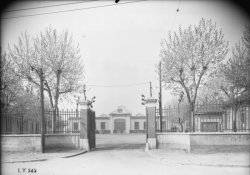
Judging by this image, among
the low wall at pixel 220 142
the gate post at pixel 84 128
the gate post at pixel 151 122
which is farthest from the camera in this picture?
the gate post at pixel 84 128

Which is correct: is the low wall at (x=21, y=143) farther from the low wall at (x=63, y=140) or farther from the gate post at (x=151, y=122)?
the gate post at (x=151, y=122)

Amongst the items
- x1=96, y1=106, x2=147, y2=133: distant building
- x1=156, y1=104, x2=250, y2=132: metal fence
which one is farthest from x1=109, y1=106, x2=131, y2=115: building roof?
x1=156, y1=104, x2=250, y2=132: metal fence

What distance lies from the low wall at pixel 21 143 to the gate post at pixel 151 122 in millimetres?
6696

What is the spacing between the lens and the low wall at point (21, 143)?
16.7 meters

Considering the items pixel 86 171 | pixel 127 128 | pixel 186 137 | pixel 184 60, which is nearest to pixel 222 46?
pixel 184 60

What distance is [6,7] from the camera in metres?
12.5

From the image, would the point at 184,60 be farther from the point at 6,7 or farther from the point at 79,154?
the point at 6,7

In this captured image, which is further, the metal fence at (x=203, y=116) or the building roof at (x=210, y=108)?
the metal fence at (x=203, y=116)

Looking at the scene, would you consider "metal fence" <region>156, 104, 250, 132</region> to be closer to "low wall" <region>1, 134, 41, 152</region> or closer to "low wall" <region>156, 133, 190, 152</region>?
"low wall" <region>156, 133, 190, 152</region>

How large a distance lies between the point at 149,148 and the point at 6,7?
36.7ft

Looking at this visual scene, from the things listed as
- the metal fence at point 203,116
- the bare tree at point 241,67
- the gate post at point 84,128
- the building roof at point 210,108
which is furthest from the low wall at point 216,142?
the gate post at point 84,128

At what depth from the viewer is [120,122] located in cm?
6412

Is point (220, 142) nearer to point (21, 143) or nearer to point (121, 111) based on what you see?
point (21, 143)

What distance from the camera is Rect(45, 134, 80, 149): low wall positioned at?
17703 millimetres
